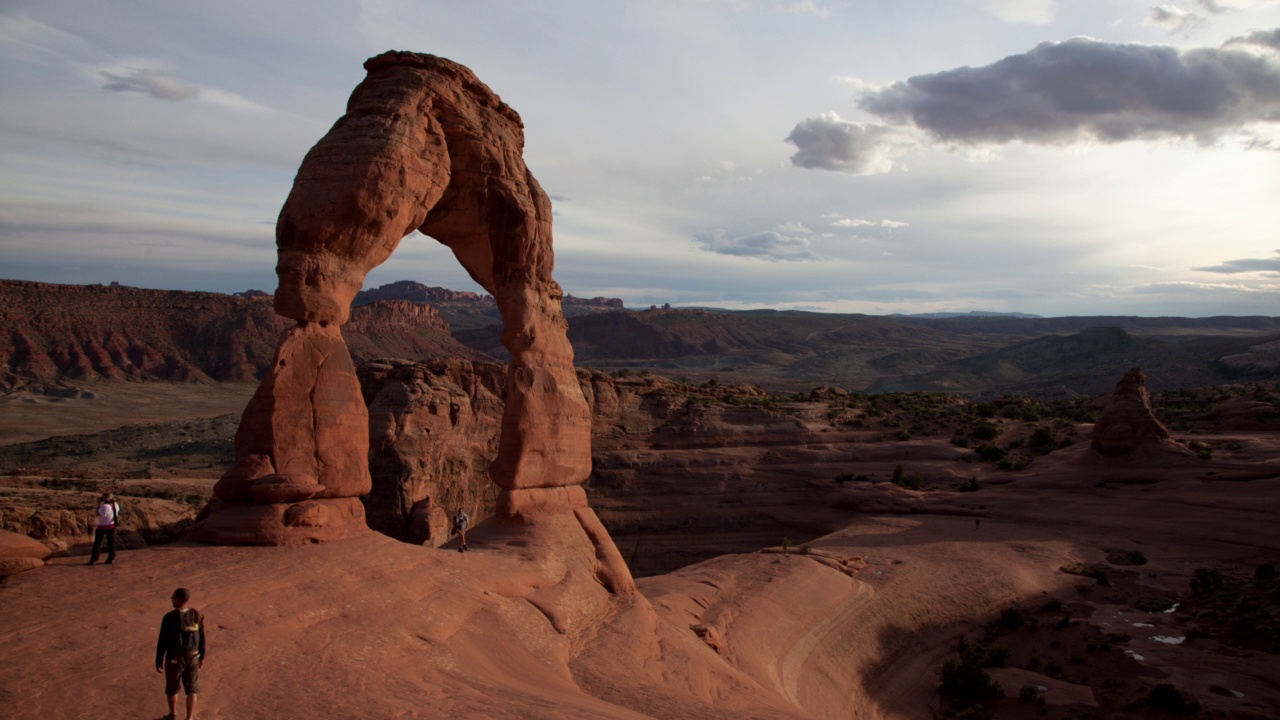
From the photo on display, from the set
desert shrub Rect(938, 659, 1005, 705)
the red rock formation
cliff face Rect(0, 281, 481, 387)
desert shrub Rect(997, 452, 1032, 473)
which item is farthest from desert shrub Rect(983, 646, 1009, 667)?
cliff face Rect(0, 281, 481, 387)

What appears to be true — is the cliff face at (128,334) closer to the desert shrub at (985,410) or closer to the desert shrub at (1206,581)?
the desert shrub at (985,410)

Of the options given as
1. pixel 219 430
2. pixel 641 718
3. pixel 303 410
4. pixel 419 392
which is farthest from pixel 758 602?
pixel 219 430

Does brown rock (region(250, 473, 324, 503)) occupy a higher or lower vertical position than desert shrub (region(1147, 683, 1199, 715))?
higher

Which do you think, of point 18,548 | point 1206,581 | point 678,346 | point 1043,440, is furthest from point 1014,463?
point 678,346

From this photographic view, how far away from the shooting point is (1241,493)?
2375 centimetres

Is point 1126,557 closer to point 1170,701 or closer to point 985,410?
point 1170,701

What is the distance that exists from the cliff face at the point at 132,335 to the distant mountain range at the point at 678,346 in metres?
0.14

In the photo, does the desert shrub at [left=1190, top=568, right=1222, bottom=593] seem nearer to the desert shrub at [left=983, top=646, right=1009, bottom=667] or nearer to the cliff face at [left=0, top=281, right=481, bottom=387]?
the desert shrub at [left=983, top=646, right=1009, bottom=667]

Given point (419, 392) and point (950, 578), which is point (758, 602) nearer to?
point (950, 578)

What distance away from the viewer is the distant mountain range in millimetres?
76438

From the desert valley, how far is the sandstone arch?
0.17 feet

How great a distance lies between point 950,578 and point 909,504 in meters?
8.40

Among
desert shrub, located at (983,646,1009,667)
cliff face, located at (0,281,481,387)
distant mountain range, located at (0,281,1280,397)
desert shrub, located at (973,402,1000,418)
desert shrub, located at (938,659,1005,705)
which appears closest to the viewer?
desert shrub, located at (938,659,1005,705)

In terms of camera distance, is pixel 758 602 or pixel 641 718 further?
pixel 758 602
